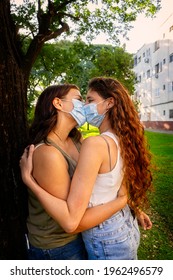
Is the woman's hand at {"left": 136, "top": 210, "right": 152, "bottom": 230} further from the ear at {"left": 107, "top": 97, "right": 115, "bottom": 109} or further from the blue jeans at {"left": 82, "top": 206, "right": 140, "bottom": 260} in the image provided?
Answer: the ear at {"left": 107, "top": 97, "right": 115, "bottom": 109}

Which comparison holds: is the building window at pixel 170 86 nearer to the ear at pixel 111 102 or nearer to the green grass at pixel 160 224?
the green grass at pixel 160 224

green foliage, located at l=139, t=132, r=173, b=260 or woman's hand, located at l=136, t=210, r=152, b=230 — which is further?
green foliage, located at l=139, t=132, r=173, b=260

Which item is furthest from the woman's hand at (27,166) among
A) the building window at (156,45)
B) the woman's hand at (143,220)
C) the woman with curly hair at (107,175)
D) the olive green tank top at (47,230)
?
the building window at (156,45)

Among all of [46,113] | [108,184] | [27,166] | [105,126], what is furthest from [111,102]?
[27,166]

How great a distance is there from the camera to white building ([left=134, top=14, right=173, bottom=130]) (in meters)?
26.8

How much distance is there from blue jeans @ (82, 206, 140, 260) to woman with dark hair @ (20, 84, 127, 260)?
0.08 m

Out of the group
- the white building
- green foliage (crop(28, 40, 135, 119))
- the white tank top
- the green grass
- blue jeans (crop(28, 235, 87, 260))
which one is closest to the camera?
the white tank top

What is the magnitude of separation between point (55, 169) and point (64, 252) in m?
0.59

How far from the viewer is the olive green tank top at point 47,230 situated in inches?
73.2

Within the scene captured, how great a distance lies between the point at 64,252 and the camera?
6.30 feet

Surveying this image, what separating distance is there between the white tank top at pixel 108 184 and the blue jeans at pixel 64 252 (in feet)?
1.09

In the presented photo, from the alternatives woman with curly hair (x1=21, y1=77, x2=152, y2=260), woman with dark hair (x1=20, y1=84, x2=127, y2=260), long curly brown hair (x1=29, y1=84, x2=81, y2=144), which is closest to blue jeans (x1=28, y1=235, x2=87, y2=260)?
woman with dark hair (x1=20, y1=84, x2=127, y2=260)
